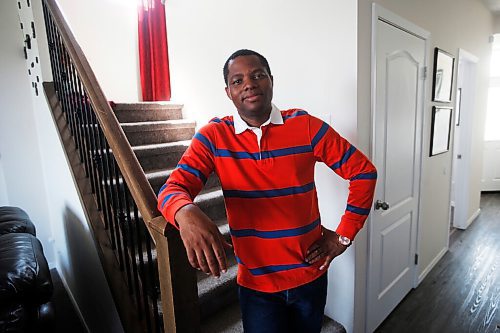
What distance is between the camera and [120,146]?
1.17 metres

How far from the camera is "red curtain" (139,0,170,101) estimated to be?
3.32 metres

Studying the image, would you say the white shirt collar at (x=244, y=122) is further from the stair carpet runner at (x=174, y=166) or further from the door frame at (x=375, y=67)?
the stair carpet runner at (x=174, y=166)

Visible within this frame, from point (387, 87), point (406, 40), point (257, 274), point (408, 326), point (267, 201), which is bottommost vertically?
point (408, 326)

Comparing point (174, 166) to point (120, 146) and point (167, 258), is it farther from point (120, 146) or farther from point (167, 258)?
point (167, 258)

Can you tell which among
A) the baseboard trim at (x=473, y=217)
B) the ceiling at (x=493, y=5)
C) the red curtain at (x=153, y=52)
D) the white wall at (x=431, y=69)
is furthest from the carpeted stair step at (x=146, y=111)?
the baseboard trim at (x=473, y=217)

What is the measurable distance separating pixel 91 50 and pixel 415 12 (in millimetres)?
3216

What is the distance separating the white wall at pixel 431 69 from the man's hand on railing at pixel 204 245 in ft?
4.01

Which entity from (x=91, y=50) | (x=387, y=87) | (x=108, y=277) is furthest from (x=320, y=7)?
(x=91, y=50)

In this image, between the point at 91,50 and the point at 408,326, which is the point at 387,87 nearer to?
the point at 408,326

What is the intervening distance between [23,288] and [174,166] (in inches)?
55.1

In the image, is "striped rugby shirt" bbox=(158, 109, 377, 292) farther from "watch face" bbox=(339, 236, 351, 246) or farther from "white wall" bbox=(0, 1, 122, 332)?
"white wall" bbox=(0, 1, 122, 332)

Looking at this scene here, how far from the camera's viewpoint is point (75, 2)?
322cm

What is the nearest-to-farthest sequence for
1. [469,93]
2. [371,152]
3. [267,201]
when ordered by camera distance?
[267,201] < [371,152] < [469,93]

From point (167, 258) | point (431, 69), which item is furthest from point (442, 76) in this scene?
point (167, 258)
